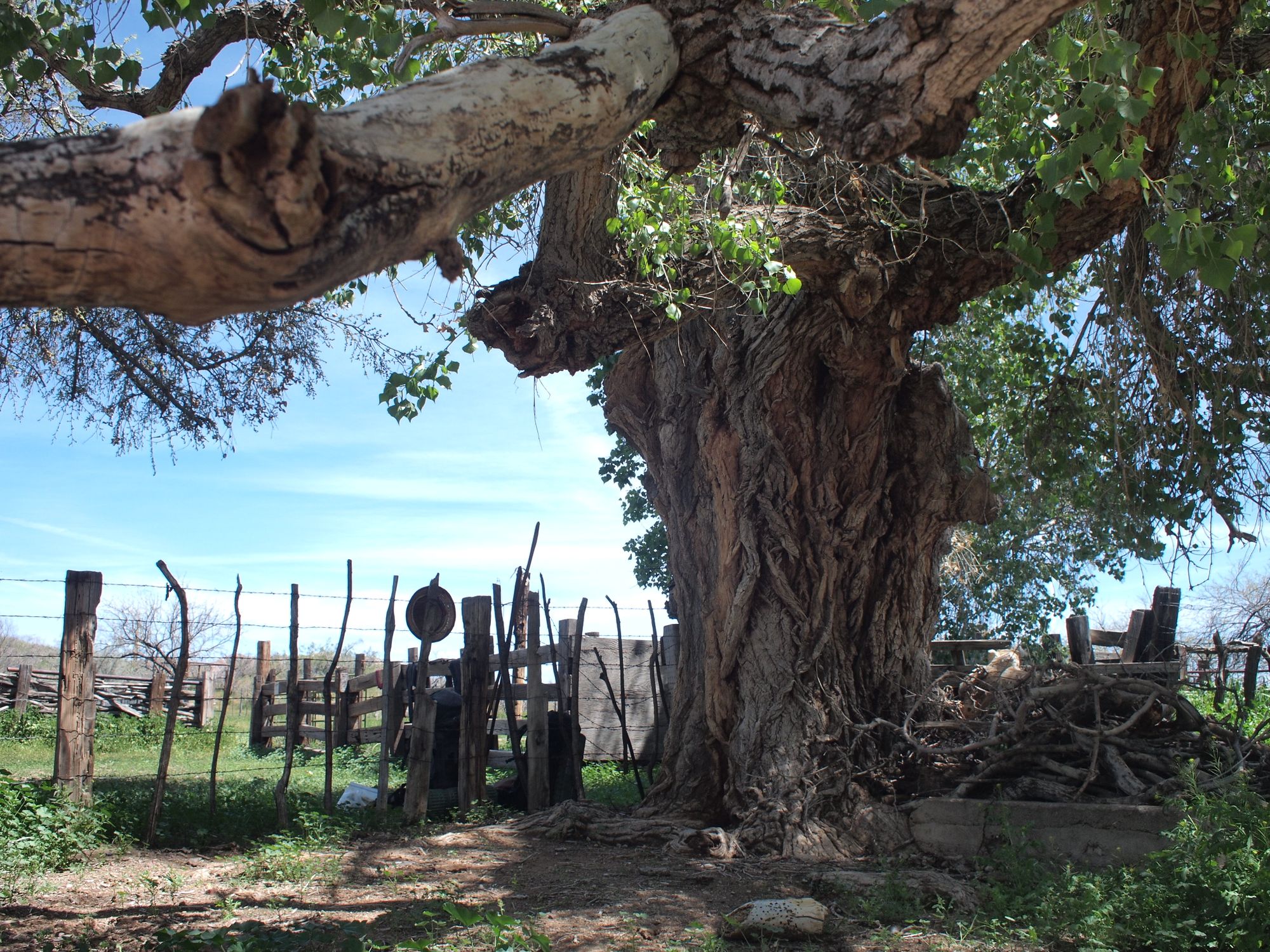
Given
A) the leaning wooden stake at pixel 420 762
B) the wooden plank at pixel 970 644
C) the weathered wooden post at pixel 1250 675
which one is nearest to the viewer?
the leaning wooden stake at pixel 420 762

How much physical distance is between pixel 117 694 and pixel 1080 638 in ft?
62.0

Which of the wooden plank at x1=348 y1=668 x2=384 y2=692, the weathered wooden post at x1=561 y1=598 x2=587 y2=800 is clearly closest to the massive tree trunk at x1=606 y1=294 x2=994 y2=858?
the weathered wooden post at x1=561 y1=598 x2=587 y2=800

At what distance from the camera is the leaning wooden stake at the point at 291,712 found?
757cm

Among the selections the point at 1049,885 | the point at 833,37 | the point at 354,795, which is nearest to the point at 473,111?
the point at 833,37

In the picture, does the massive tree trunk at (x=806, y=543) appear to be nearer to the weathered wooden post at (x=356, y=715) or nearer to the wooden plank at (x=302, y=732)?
the weathered wooden post at (x=356, y=715)

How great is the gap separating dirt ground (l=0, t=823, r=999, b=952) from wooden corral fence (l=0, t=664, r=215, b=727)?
40.0ft

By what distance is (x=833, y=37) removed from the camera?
143 inches

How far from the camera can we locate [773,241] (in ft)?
17.5

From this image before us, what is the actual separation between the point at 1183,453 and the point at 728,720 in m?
4.18

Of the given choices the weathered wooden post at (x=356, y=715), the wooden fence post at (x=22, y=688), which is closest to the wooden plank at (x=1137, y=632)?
the weathered wooden post at (x=356, y=715)

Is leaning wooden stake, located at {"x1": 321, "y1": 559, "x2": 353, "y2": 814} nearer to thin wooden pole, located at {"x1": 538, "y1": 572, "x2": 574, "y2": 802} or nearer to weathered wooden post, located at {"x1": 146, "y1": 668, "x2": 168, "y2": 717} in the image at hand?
thin wooden pole, located at {"x1": 538, "y1": 572, "x2": 574, "y2": 802}

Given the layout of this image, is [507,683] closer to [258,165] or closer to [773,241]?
[773,241]

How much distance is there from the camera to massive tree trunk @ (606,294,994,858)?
6.82m

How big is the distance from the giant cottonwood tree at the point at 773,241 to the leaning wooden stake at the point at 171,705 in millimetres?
2890
